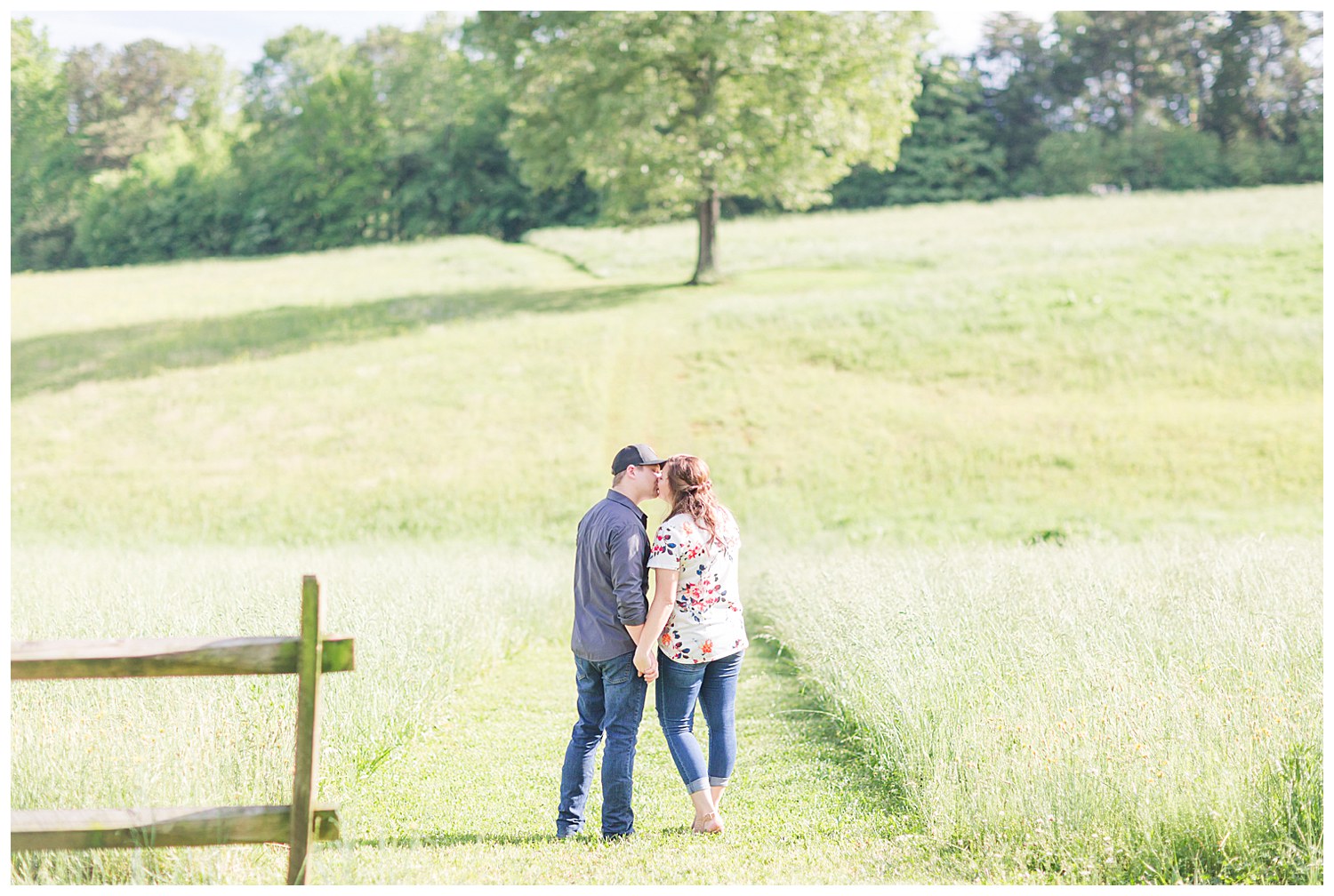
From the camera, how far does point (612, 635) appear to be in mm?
5852

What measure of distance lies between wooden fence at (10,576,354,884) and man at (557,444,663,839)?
152cm

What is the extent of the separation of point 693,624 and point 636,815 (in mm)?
1505

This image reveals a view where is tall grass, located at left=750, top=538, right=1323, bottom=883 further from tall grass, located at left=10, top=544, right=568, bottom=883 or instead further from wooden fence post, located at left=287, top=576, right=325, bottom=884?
tall grass, located at left=10, top=544, right=568, bottom=883

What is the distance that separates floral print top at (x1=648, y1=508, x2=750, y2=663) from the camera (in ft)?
18.9

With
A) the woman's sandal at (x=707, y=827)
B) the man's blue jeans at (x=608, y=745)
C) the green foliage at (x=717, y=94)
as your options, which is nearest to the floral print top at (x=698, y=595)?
the man's blue jeans at (x=608, y=745)

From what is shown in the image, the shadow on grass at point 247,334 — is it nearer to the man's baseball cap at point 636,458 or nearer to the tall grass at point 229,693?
the tall grass at point 229,693

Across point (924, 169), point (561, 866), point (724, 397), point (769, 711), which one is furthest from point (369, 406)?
point (924, 169)

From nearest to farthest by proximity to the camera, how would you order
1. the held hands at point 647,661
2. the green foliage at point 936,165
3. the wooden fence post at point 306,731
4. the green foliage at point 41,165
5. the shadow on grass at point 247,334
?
the wooden fence post at point 306,731 → the held hands at point 647,661 → the shadow on grass at point 247,334 → the green foliage at point 41,165 → the green foliage at point 936,165

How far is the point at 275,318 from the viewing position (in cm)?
3278

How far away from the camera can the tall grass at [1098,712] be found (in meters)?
5.26

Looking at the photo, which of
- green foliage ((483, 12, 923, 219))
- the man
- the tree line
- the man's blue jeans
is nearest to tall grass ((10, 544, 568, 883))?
the man's blue jeans

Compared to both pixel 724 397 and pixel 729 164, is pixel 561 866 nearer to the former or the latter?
pixel 724 397

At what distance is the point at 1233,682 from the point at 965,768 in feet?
6.81

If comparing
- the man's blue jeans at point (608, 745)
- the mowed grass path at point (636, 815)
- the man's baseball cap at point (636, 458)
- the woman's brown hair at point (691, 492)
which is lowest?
the mowed grass path at point (636, 815)
